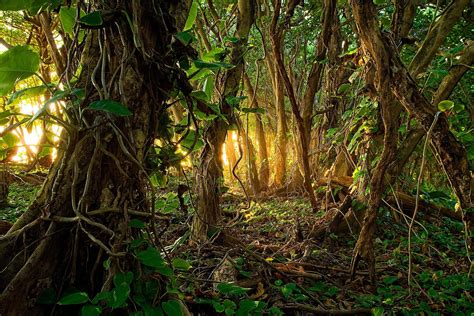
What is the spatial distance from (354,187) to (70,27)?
2649 millimetres

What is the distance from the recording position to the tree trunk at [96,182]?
1.02m

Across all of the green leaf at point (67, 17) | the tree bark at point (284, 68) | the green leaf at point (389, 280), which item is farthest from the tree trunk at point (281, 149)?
the green leaf at point (67, 17)

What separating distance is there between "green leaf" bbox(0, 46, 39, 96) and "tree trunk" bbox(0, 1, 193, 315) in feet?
0.55

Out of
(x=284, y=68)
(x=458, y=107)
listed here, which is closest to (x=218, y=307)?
(x=458, y=107)

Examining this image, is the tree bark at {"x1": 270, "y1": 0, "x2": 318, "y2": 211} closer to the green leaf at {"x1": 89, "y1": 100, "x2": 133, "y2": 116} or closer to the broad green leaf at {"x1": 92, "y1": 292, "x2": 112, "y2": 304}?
the green leaf at {"x1": 89, "y1": 100, "x2": 133, "y2": 116}

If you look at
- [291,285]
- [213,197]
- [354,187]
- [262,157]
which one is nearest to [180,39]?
[291,285]

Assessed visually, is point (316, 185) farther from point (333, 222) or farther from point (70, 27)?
point (70, 27)

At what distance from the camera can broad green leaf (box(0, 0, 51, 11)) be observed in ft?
3.06

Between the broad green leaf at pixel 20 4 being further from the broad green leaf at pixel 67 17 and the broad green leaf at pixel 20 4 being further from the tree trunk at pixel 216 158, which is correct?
the tree trunk at pixel 216 158

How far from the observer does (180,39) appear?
1.16 m

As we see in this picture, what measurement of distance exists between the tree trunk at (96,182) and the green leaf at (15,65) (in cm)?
17

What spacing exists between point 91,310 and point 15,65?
709 millimetres

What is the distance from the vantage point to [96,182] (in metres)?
1.10

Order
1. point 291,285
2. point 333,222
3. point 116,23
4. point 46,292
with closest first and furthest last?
1. point 46,292
2. point 116,23
3. point 291,285
4. point 333,222
